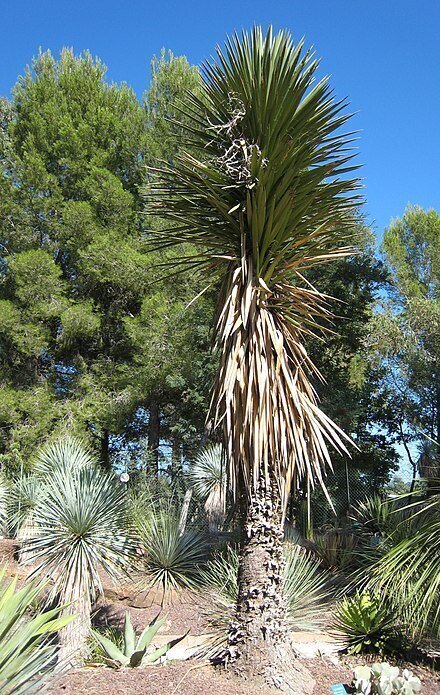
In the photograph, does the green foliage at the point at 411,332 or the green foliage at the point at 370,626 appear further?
the green foliage at the point at 411,332

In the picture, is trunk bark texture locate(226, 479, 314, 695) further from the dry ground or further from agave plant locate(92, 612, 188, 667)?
agave plant locate(92, 612, 188, 667)

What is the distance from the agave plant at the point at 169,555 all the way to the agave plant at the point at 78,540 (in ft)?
6.62

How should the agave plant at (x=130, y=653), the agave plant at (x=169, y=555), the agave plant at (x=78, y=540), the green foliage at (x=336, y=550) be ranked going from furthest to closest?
the green foliage at (x=336, y=550), the agave plant at (x=169, y=555), the agave plant at (x=78, y=540), the agave plant at (x=130, y=653)

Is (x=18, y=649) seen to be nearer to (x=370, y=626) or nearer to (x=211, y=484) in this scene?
(x=370, y=626)

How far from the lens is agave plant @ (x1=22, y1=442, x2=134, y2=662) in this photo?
249 inches

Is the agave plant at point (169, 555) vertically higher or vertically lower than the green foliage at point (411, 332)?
lower

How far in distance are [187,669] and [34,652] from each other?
2.68 meters

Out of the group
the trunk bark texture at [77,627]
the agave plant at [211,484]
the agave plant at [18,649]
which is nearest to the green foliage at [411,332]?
the agave plant at [211,484]

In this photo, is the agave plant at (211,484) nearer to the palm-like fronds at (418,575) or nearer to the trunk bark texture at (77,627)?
the trunk bark texture at (77,627)

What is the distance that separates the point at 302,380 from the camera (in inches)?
222

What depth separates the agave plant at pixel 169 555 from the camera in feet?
29.8

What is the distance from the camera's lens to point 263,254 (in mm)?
5578

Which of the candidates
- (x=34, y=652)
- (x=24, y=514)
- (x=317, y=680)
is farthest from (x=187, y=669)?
(x=24, y=514)

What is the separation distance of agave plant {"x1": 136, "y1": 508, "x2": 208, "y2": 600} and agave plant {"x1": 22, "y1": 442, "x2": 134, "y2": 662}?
2016 mm
